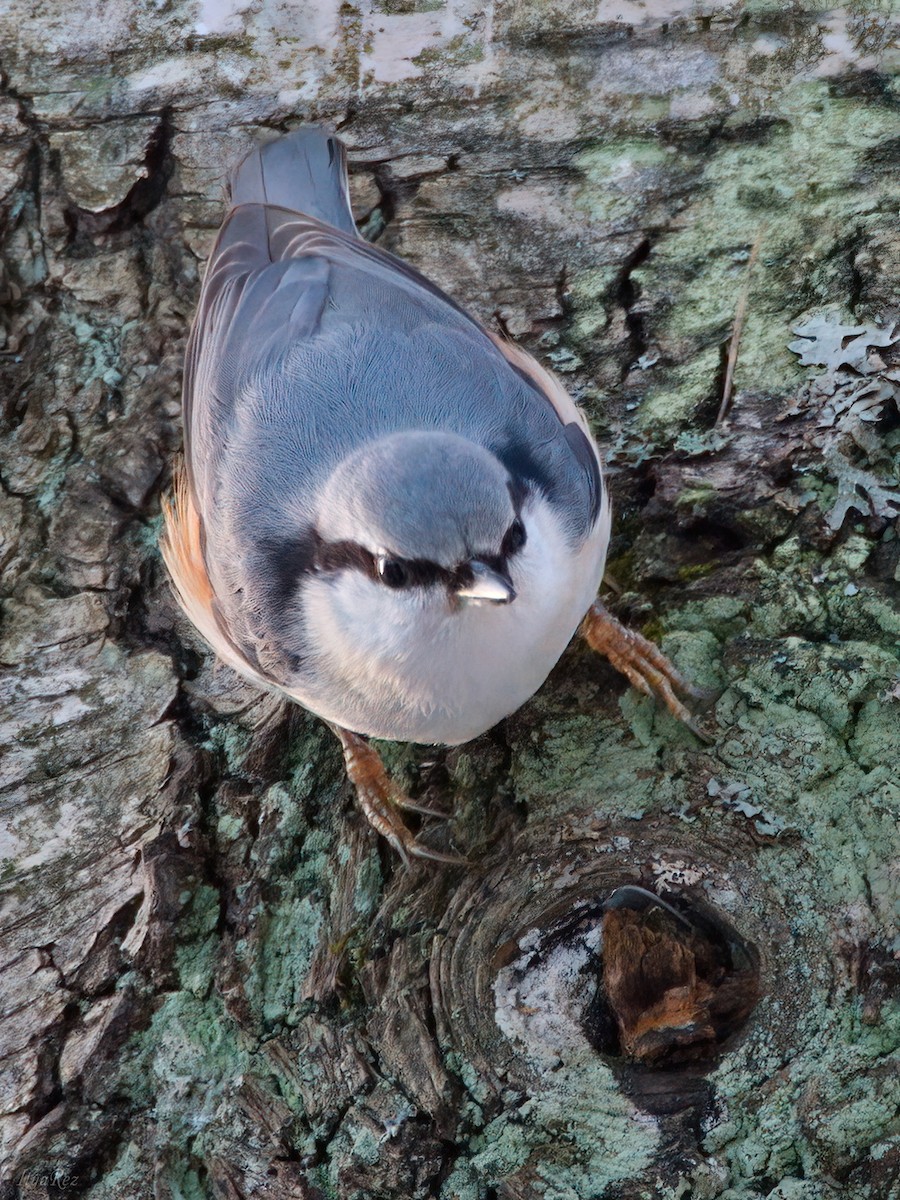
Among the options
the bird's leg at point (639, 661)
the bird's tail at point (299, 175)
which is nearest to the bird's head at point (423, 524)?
the bird's leg at point (639, 661)

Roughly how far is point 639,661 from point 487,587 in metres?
0.43

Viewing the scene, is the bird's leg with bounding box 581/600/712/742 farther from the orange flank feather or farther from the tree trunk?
the orange flank feather

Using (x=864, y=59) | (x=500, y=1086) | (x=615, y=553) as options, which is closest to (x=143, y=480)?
(x=615, y=553)

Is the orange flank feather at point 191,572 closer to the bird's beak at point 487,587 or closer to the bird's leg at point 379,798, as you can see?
the bird's leg at point 379,798

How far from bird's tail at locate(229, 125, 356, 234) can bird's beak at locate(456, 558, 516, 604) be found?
117cm

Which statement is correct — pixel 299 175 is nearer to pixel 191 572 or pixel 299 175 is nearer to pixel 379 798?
pixel 191 572

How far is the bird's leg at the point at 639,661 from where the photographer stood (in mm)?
2012

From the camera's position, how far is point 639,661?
6.76 feet

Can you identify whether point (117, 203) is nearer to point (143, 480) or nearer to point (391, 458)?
point (143, 480)

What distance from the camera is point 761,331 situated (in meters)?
2.44

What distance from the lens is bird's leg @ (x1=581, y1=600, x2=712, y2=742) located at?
201 cm

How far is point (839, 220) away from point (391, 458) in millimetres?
1275

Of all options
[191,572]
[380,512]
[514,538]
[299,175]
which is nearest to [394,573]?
[380,512]

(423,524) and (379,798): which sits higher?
(423,524)
